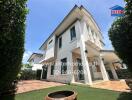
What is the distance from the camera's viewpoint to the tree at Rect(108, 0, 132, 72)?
19.0 ft

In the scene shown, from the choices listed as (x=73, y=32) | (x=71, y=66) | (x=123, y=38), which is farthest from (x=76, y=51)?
(x=123, y=38)

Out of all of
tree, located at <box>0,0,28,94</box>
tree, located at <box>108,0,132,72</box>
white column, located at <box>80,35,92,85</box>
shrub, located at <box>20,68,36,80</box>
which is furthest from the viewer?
shrub, located at <box>20,68,36,80</box>

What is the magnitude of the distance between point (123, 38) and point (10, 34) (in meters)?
5.18

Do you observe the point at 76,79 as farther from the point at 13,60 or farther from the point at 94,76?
the point at 13,60

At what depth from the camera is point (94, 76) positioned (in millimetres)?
18203

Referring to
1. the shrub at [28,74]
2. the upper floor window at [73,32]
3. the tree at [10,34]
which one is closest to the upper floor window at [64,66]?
the upper floor window at [73,32]

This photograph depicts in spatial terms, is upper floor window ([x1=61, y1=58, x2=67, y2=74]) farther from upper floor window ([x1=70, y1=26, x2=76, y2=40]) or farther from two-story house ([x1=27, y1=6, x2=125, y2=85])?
upper floor window ([x1=70, y1=26, x2=76, y2=40])

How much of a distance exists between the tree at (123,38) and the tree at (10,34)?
4633 mm

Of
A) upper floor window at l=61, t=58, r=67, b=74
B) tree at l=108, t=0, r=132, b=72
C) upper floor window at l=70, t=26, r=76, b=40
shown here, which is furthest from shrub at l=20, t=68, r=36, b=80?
tree at l=108, t=0, r=132, b=72

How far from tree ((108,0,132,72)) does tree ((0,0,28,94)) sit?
4633 mm

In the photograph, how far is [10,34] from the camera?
4.84 meters

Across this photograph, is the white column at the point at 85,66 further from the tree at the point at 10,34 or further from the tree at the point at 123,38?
the tree at the point at 10,34

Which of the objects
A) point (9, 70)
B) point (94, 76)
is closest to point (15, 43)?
point (9, 70)

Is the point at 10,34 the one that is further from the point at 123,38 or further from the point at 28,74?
the point at 28,74
